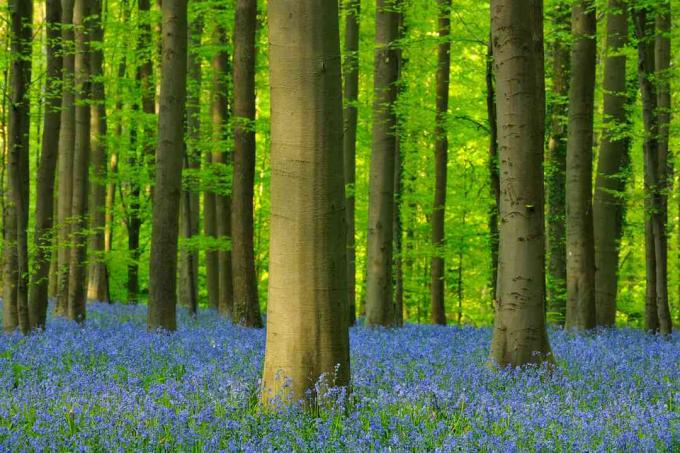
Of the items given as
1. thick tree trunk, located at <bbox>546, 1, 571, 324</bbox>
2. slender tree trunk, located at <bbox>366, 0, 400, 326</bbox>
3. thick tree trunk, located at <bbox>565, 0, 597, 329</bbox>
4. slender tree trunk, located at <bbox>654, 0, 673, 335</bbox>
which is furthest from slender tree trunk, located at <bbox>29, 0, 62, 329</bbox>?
thick tree trunk, located at <bbox>546, 1, 571, 324</bbox>

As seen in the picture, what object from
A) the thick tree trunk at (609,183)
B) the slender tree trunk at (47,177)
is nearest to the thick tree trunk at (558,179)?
the thick tree trunk at (609,183)

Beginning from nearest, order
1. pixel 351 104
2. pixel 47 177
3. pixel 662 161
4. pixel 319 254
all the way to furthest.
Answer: pixel 319 254
pixel 47 177
pixel 662 161
pixel 351 104

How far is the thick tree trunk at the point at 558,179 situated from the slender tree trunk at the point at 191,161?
28.8 feet

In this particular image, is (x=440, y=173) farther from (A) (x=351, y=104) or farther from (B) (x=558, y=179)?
(A) (x=351, y=104)

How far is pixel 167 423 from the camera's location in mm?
5449

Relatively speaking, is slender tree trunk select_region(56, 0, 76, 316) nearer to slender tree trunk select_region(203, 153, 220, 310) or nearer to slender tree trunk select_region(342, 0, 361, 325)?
slender tree trunk select_region(203, 153, 220, 310)

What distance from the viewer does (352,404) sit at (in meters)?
6.00

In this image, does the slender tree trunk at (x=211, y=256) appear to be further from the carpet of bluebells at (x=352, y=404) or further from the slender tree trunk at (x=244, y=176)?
the carpet of bluebells at (x=352, y=404)

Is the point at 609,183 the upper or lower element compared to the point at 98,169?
lower

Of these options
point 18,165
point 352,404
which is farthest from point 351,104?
point 352,404

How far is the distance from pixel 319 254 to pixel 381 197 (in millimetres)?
9696

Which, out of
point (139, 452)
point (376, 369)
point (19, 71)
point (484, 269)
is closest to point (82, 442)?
point (139, 452)

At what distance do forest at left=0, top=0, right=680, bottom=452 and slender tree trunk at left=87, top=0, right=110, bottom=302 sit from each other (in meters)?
0.13

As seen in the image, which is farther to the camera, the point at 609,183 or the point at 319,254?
the point at 609,183
